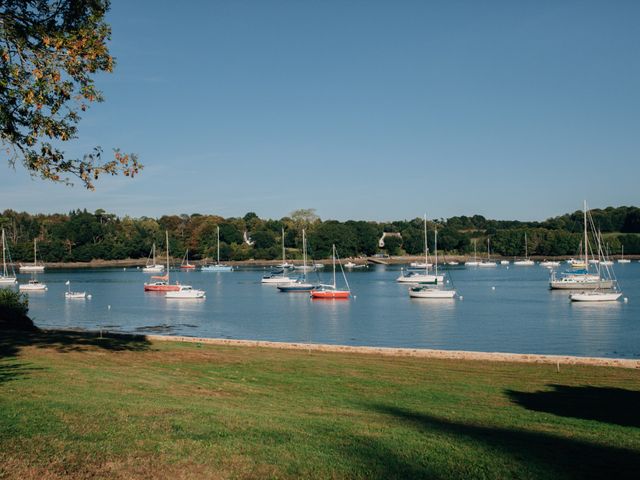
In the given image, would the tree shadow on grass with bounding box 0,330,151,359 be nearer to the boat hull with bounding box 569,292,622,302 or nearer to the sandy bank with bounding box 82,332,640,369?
the sandy bank with bounding box 82,332,640,369

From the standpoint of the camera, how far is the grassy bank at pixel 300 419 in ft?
29.6

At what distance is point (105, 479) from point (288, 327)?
1889 inches

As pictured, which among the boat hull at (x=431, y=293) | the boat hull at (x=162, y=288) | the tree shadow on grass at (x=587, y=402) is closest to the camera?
the tree shadow on grass at (x=587, y=402)

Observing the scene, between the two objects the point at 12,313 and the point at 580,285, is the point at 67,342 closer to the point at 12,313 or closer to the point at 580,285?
the point at 12,313

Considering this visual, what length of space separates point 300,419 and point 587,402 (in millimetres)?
9123

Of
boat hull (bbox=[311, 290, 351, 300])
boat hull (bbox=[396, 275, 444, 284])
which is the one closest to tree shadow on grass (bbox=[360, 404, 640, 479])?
boat hull (bbox=[311, 290, 351, 300])

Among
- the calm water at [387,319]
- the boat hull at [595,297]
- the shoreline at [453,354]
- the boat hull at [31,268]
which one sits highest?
the boat hull at [31,268]

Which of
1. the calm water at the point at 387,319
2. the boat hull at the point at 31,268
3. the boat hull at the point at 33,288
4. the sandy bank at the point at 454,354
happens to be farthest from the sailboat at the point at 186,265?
the sandy bank at the point at 454,354

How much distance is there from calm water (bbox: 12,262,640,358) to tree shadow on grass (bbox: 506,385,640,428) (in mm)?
20744

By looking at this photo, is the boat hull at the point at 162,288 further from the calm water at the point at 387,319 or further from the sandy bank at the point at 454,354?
the sandy bank at the point at 454,354

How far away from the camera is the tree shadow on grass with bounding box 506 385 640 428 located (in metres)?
15.4

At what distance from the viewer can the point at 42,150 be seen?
55.9 ft

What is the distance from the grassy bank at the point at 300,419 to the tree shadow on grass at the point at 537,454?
36mm

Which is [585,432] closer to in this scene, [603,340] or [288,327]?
[603,340]
